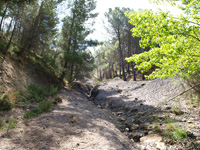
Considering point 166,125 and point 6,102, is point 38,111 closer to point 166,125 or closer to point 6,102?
point 6,102

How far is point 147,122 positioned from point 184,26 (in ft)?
13.9

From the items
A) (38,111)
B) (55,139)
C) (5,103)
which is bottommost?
(55,139)

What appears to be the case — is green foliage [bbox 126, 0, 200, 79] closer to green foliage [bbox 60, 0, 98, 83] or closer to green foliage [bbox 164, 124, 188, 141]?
green foliage [bbox 164, 124, 188, 141]

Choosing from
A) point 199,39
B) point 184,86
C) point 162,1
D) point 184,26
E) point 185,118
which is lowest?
point 185,118

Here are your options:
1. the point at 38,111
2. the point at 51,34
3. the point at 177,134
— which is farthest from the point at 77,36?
the point at 177,134

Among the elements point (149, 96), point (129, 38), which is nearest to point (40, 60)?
point (149, 96)

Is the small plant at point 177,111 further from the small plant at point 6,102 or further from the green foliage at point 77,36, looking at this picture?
the green foliage at point 77,36

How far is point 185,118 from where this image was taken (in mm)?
→ 5238

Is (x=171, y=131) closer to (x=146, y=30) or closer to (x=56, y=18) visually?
(x=146, y=30)

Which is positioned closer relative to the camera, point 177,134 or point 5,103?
point 177,134

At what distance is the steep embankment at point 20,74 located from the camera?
8.00m

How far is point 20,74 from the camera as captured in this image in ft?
32.9

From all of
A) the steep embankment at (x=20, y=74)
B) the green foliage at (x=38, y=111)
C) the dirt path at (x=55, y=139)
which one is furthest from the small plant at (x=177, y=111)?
the steep embankment at (x=20, y=74)

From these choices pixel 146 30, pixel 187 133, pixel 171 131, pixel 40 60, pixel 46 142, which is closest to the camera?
pixel 46 142
